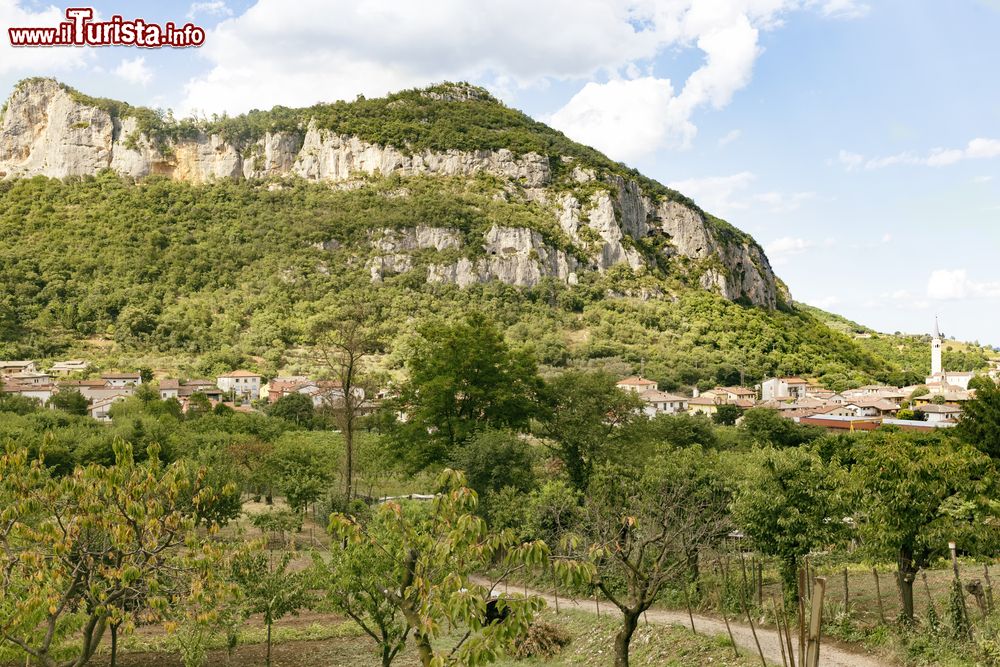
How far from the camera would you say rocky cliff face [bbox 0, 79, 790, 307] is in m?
133

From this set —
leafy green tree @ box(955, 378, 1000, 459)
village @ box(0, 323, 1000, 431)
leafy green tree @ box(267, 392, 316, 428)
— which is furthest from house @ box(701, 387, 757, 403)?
leafy green tree @ box(267, 392, 316, 428)

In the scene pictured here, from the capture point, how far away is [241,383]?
7844 cm

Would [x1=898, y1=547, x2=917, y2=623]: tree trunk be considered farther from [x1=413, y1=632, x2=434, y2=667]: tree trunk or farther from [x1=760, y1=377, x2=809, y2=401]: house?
[x1=760, y1=377, x2=809, y2=401]: house

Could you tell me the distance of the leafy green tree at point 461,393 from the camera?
27.8 m

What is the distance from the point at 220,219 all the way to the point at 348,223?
23.2 metres

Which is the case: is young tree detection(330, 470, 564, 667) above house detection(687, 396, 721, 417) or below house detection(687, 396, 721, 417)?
above

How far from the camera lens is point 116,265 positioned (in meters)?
103

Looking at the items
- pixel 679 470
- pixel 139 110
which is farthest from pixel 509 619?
pixel 139 110

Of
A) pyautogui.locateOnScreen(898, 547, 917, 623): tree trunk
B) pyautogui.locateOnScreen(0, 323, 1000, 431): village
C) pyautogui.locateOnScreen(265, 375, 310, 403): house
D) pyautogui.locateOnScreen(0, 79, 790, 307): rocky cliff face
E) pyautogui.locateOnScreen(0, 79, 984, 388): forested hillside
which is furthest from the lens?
pyautogui.locateOnScreen(0, 79, 790, 307): rocky cliff face

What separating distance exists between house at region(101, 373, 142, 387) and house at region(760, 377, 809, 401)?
232 feet

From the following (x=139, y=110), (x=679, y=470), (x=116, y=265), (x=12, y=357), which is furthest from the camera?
(x=139, y=110)

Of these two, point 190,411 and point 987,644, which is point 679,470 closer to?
point 987,644

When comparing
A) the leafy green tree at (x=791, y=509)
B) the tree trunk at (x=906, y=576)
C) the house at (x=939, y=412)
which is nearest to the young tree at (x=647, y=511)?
the leafy green tree at (x=791, y=509)

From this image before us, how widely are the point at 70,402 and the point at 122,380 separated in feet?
53.1
